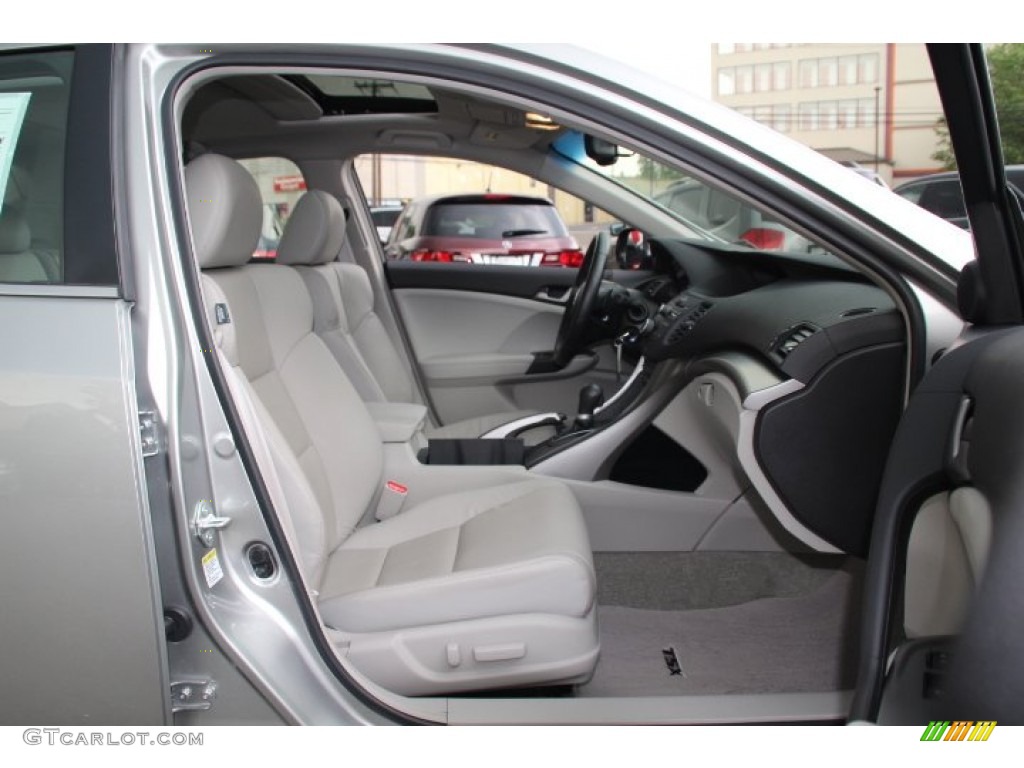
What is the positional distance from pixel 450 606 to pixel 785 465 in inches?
31.3

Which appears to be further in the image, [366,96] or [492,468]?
[366,96]

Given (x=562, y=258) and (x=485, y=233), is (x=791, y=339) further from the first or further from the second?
(x=485, y=233)

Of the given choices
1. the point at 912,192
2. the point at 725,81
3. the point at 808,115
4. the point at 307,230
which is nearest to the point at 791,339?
the point at 912,192

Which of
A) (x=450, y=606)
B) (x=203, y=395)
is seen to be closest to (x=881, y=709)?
(x=450, y=606)

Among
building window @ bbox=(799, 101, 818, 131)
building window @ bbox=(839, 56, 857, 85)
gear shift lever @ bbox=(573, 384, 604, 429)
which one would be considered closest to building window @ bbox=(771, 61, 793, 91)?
building window @ bbox=(839, 56, 857, 85)

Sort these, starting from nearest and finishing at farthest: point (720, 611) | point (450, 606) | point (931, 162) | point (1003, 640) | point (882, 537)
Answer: point (1003, 640) → point (882, 537) → point (931, 162) → point (450, 606) → point (720, 611)

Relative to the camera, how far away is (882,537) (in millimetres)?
1318

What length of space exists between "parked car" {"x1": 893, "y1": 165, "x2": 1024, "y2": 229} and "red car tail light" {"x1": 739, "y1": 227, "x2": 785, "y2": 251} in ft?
1.99

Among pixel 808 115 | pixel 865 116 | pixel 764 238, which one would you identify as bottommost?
pixel 764 238

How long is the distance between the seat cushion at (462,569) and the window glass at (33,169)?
0.80 meters

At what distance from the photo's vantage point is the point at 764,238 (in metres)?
2.62

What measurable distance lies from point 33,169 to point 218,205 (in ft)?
1.41

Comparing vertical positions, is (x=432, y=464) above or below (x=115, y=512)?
below
